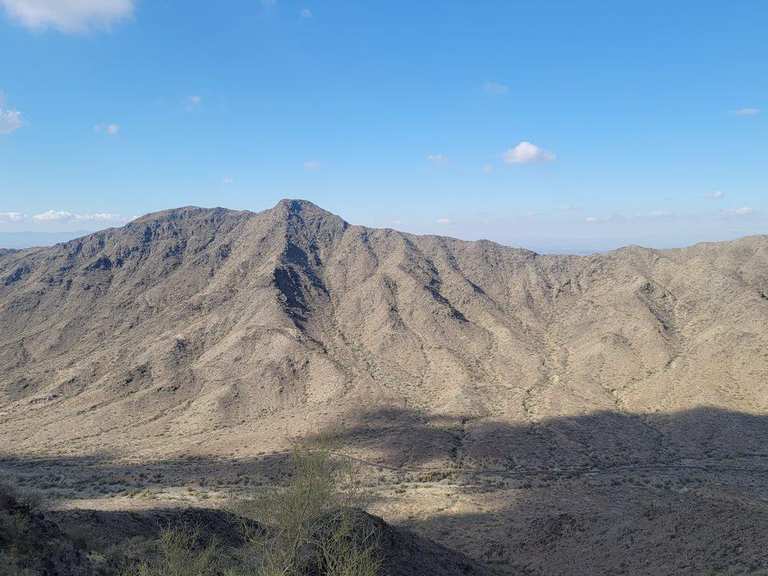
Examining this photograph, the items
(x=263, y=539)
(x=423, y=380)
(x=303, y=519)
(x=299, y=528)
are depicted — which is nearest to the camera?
(x=299, y=528)

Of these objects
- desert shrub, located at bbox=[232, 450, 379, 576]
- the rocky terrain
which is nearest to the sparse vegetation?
desert shrub, located at bbox=[232, 450, 379, 576]

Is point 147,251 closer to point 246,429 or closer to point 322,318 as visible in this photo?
point 322,318

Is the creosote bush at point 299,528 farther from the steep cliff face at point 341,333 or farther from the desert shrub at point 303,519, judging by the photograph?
the steep cliff face at point 341,333

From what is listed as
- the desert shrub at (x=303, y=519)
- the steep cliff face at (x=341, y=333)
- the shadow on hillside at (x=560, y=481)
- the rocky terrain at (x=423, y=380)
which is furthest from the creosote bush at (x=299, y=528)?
the steep cliff face at (x=341, y=333)

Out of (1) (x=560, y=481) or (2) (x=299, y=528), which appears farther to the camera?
(1) (x=560, y=481)

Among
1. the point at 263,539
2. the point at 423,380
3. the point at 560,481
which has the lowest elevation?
the point at 560,481

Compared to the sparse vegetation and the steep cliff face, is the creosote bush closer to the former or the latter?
the sparse vegetation

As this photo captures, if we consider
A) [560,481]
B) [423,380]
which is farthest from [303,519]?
[423,380]

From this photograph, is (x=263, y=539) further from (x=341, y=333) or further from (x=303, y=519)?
(x=341, y=333)
